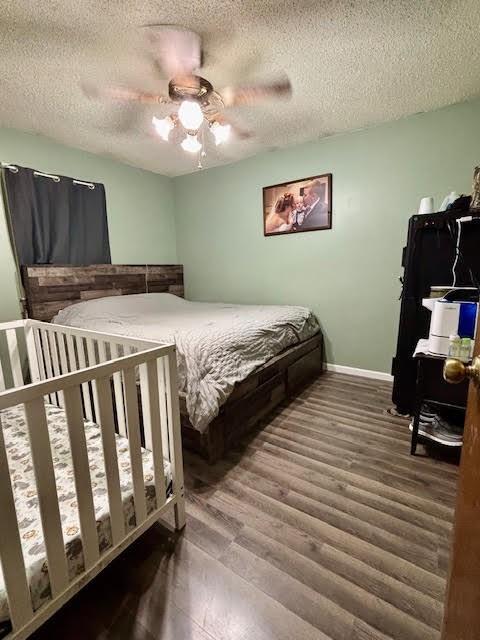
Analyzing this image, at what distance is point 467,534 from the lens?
1.90ft

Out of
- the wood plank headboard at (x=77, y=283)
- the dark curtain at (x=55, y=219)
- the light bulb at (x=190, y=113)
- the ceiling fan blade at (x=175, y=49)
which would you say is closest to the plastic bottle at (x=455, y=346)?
the light bulb at (x=190, y=113)

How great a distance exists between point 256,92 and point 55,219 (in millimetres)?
2163

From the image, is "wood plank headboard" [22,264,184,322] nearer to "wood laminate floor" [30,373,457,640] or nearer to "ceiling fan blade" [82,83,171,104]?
"ceiling fan blade" [82,83,171,104]

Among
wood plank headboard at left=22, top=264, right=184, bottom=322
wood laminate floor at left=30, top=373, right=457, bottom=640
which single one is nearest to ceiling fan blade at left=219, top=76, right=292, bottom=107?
wood plank headboard at left=22, top=264, right=184, bottom=322

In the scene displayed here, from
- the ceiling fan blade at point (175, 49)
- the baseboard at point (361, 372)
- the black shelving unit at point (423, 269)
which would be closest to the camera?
the ceiling fan blade at point (175, 49)

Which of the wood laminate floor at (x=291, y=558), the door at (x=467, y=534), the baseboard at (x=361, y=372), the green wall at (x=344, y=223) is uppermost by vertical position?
the green wall at (x=344, y=223)

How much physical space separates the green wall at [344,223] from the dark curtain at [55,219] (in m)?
1.29

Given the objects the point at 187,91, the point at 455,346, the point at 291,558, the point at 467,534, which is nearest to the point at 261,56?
the point at 187,91

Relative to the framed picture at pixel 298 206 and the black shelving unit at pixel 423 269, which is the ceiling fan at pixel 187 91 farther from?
the black shelving unit at pixel 423 269

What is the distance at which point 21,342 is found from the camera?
8.77 feet

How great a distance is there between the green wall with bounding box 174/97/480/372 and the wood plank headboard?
824 mm

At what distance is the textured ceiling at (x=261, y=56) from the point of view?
1.44m

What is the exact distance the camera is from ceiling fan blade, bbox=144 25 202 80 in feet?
5.07

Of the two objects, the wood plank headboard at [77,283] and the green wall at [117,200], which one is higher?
the green wall at [117,200]
